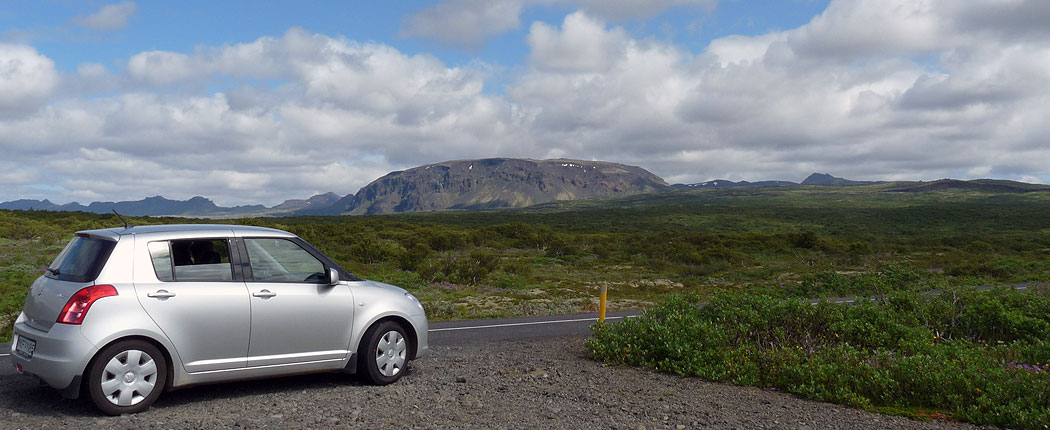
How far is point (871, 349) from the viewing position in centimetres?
946

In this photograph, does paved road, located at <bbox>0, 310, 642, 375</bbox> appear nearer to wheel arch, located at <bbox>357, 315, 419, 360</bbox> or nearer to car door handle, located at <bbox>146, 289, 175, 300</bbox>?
wheel arch, located at <bbox>357, 315, 419, 360</bbox>

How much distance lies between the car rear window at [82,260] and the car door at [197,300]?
29 cm

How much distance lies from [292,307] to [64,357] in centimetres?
185

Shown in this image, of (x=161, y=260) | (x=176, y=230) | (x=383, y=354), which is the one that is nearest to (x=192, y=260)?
(x=161, y=260)

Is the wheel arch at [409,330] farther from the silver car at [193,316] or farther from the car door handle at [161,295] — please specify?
the car door handle at [161,295]

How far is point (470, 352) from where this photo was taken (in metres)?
9.81

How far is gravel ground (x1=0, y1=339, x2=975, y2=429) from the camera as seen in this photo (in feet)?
18.2

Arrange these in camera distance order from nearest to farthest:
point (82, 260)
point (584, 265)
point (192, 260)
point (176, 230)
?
point (82, 260), point (192, 260), point (176, 230), point (584, 265)

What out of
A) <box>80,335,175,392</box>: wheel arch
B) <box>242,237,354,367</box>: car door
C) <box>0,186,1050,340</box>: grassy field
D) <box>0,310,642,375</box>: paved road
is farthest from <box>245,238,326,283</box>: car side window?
<box>0,186,1050,340</box>: grassy field

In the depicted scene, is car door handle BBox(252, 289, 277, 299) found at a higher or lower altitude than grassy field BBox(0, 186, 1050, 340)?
higher

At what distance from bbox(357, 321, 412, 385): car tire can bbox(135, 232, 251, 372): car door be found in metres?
1.19

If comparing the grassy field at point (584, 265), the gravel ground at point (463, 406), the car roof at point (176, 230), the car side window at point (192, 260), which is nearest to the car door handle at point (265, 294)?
the car side window at point (192, 260)

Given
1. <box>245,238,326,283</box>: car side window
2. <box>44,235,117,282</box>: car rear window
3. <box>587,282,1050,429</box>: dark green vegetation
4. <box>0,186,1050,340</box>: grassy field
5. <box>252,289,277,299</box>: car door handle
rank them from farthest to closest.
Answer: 1. <box>0,186,1050,340</box>: grassy field
2. <box>587,282,1050,429</box>: dark green vegetation
3. <box>245,238,326,283</box>: car side window
4. <box>252,289,277,299</box>: car door handle
5. <box>44,235,117,282</box>: car rear window

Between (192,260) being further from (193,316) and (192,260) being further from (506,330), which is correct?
(506,330)
